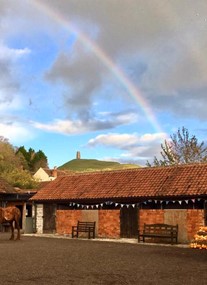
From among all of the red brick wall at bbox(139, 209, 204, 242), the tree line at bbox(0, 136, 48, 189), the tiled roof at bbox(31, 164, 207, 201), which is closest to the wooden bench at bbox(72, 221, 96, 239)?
the tiled roof at bbox(31, 164, 207, 201)

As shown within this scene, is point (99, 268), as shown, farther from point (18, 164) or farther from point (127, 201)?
point (18, 164)

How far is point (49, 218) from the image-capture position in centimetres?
3161

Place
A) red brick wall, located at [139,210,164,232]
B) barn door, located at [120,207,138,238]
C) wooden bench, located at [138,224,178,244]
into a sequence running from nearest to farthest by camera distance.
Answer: wooden bench, located at [138,224,178,244], red brick wall, located at [139,210,164,232], barn door, located at [120,207,138,238]

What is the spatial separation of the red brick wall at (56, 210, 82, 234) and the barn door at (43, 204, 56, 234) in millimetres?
722

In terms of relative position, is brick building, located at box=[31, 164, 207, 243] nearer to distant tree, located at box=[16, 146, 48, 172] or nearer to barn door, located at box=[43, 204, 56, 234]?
barn door, located at box=[43, 204, 56, 234]

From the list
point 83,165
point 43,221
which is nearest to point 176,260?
point 43,221

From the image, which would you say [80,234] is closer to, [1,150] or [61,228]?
[61,228]

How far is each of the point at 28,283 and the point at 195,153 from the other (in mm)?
44603

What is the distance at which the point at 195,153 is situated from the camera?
5275 cm

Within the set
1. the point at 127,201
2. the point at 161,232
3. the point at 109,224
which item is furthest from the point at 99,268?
the point at 109,224

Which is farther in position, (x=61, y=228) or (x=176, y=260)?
(x=61, y=228)

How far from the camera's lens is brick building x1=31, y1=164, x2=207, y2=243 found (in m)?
24.4

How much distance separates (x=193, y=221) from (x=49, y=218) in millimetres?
11806

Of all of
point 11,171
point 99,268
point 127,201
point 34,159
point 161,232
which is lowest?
point 99,268
